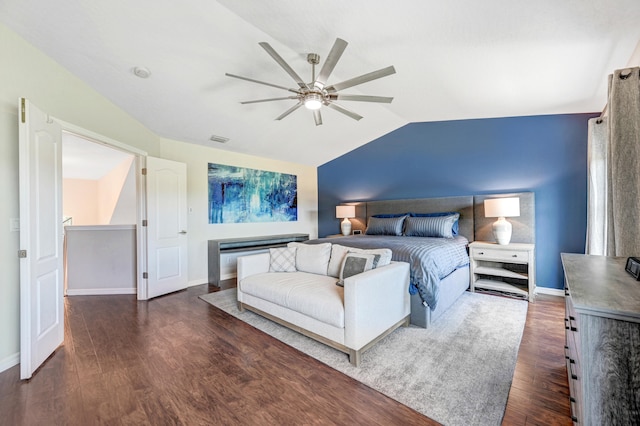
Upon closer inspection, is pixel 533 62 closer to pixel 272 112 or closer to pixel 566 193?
pixel 566 193

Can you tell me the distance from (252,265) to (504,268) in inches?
143

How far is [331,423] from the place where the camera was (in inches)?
57.7

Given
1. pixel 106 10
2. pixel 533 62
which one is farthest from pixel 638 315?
pixel 106 10

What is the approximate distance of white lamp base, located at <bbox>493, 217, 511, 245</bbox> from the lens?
3633mm

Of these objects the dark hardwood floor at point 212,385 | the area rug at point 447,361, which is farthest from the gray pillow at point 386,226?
the dark hardwood floor at point 212,385

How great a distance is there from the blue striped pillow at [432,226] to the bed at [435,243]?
0.14 metres

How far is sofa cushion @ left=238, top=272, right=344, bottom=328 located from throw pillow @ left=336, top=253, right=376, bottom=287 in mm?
156

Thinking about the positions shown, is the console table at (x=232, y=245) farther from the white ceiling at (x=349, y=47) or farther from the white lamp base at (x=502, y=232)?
the white lamp base at (x=502, y=232)

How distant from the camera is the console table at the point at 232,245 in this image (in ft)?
14.5

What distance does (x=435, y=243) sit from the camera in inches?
131

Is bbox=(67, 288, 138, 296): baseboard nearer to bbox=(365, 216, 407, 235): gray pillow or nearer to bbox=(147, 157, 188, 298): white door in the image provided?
bbox=(147, 157, 188, 298): white door

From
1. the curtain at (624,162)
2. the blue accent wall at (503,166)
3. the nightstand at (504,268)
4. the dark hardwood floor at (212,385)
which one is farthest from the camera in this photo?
the blue accent wall at (503,166)

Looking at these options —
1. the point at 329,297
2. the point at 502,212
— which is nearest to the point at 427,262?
the point at 329,297

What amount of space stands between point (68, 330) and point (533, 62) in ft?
17.3
